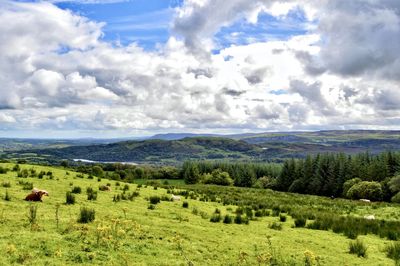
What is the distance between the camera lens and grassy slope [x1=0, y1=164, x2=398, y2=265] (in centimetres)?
1094

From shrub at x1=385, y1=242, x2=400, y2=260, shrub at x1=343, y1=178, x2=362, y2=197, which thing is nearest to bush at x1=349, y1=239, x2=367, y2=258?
shrub at x1=385, y1=242, x2=400, y2=260

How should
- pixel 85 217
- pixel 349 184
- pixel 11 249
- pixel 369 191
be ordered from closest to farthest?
pixel 11 249, pixel 85 217, pixel 369 191, pixel 349 184

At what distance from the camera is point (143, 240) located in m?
13.4

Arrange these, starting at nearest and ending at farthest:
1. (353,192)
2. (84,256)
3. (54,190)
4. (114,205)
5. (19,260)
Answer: (19,260) → (84,256) → (114,205) → (54,190) → (353,192)

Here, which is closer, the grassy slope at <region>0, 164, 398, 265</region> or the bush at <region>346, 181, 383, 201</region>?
the grassy slope at <region>0, 164, 398, 265</region>

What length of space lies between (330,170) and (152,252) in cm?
11001

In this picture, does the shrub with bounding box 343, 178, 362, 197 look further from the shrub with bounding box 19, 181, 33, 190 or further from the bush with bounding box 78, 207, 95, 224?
the bush with bounding box 78, 207, 95, 224

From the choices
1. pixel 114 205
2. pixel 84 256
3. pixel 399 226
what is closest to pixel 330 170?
pixel 399 226

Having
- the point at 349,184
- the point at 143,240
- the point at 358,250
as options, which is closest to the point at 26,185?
the point at 143,240

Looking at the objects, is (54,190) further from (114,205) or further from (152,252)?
(152,252)

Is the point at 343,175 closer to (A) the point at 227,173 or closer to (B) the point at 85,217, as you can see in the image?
(A) the point at 227,173

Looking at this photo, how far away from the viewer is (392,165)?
345 ft

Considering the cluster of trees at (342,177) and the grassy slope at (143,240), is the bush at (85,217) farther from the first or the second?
the cluster of trees at (342,177)

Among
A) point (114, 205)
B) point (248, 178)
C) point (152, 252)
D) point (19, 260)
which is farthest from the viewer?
point (248, 178)
